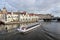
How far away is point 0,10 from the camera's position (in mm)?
132000

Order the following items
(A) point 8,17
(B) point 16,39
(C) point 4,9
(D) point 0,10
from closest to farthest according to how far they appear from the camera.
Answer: (B) point 16,39, (A) point 8,17, (C) point 4,9, (D) point 0,10

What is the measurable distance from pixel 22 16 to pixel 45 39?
9291 centimetres

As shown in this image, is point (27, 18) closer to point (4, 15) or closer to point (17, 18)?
point (17, 18)

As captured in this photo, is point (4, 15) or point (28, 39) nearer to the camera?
point (28, 39)

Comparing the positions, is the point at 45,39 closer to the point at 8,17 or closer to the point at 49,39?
the point at 49,39

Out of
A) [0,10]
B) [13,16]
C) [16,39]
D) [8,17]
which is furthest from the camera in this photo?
[0,10]

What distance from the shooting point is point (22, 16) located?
401 ft

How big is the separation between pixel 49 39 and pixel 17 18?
295 ft

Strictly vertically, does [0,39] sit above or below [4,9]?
below

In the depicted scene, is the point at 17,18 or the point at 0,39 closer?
the point at 0,39

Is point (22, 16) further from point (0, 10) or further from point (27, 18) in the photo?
point (0, 10)

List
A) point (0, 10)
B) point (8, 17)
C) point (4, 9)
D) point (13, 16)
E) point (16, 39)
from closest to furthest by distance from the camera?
1. point (16, 39)
2. point (8, 17)
3. point (13, 16)
4. point (4, 9)
5. point (0, 10)

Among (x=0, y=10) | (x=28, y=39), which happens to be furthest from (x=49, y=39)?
(x=0, y=10)

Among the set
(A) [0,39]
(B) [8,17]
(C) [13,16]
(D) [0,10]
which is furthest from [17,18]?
(A) [0,39]
